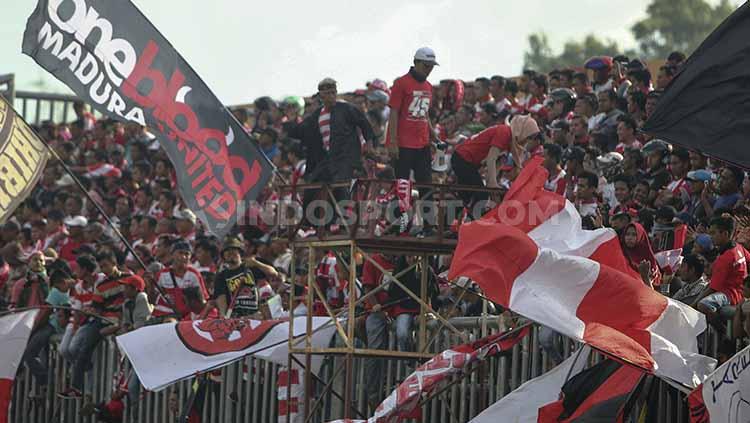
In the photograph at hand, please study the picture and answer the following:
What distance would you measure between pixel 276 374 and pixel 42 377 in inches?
183

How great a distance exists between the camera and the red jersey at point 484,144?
16031 mm

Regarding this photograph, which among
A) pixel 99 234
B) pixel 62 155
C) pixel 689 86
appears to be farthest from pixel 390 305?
pixel 62 155

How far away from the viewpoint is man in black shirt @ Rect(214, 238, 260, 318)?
57.5ft

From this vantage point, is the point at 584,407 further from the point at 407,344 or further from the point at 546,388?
the point at 407,344

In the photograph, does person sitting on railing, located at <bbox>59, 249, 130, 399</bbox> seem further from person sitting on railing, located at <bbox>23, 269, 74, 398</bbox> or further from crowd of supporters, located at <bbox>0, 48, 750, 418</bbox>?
person sitting on railing, located at <bbox>23, 269, 74, 398</bbox>

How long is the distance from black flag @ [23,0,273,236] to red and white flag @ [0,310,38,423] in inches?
159

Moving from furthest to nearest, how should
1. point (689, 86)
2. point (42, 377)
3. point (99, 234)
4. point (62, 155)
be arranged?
point (62, 155) < point (99, 234) < point (42, 377) < point (689, 86)

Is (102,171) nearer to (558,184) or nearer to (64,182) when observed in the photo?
(64,182)

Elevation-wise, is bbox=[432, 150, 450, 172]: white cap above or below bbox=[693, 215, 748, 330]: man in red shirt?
above

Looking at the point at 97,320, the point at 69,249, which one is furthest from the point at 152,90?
the point at 69,249

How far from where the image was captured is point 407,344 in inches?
626

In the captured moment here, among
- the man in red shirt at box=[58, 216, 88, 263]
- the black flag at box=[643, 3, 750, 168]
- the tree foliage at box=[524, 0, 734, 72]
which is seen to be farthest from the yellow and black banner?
the tree foliage at box=[524, 0, 734, 72]

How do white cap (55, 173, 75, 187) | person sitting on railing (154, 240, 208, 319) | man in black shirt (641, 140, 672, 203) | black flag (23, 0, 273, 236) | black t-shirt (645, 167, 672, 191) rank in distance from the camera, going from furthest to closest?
white cap (55, 173, 75, 187)
person sitting on railing (154, 240, 208, 319)
black flag (23, 0, 273, 236)
man in black shirt (641, 140, 672, 203)
black t-shirt (645, 167, 672, 191)

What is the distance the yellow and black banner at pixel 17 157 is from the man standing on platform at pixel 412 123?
197 inches
